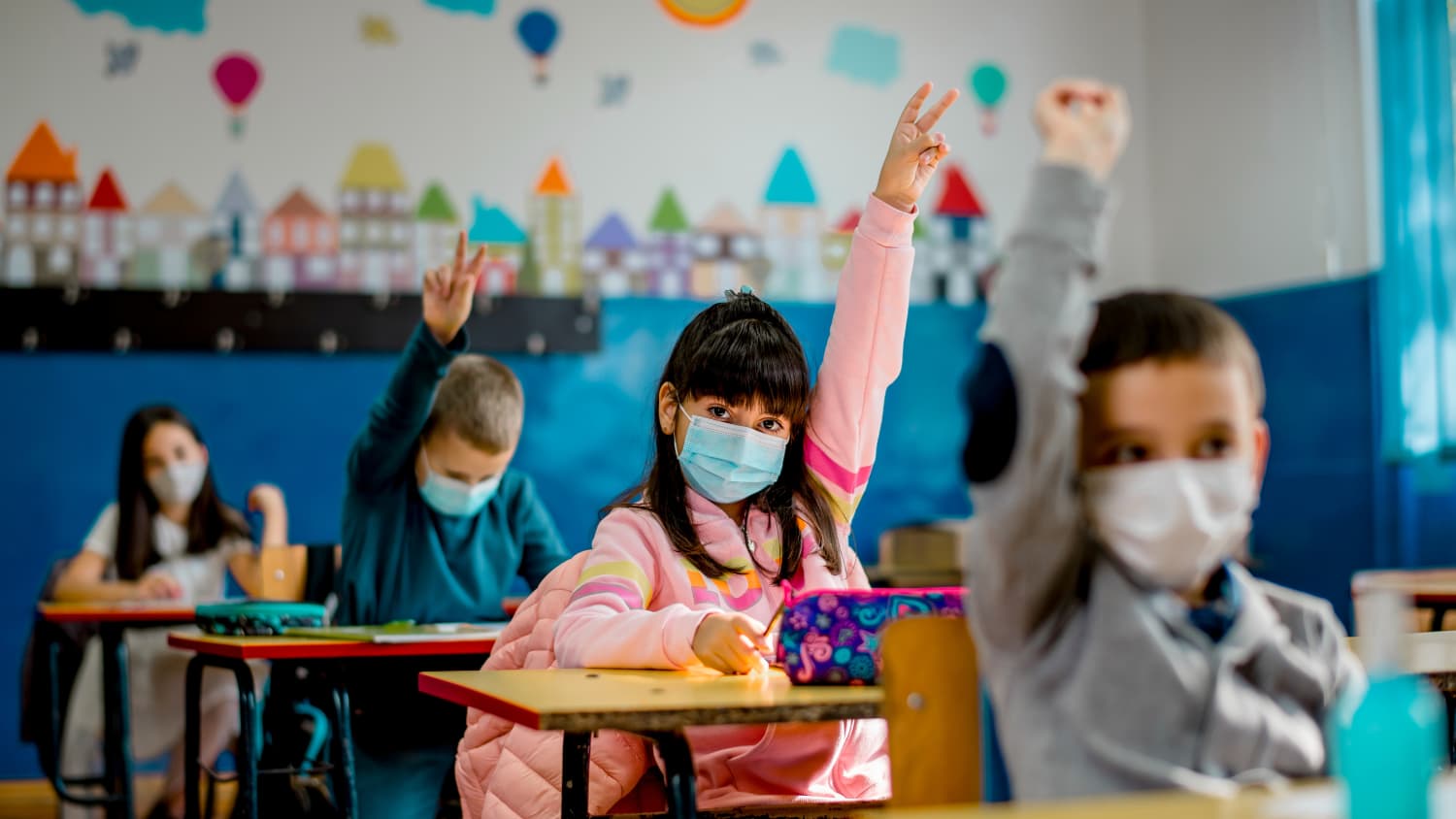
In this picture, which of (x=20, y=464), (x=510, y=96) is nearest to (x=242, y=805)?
(x=20, y=464)

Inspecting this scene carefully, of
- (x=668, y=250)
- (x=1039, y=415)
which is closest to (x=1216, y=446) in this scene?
(x=1039, y=415)

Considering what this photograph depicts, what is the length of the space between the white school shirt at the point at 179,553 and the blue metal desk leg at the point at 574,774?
10.0 ft

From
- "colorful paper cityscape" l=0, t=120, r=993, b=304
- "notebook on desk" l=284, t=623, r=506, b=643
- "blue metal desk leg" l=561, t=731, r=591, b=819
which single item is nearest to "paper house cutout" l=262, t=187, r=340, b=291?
"colorful paper cityscape" l=0, t=120, r=993, b=304

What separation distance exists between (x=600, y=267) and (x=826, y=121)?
1035 mm

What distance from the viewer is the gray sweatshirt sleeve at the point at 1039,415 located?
1.02 metres

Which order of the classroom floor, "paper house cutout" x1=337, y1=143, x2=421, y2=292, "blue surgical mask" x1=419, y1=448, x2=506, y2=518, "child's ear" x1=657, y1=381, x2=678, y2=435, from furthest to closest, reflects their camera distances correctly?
"paper house cutout" x1=337, y1=143, x2=421, y2=292 → the classroom floor → "blue surgical mask" x1=419, y1=448, x2=506, y2=518 → "child's ear" x1=657, y1=381, x2=678, y2=435

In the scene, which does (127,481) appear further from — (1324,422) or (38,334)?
(1324,422)

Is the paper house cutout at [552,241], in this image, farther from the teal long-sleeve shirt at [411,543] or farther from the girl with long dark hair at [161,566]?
the teal long-sleeve shirt at [411,543]

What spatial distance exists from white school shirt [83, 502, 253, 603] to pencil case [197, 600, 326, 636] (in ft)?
5.42

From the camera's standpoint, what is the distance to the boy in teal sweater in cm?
283

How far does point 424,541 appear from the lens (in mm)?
2965

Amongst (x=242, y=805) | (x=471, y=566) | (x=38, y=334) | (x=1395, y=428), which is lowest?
(x=242, y=805)

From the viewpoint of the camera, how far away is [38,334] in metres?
4.85

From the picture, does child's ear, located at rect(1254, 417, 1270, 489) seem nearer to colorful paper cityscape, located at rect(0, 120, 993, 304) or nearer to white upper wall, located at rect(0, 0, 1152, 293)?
colorful paper cityscape, located at rect(0, 120, 993, 304)
